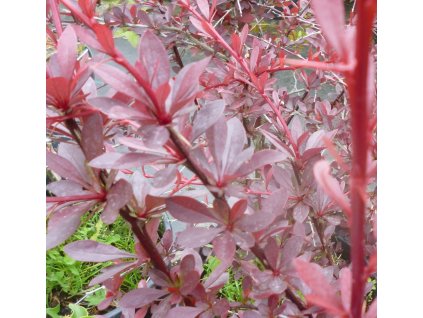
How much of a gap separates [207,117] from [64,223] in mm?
137

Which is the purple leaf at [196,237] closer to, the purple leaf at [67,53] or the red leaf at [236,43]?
the purple leaf at [67,53]

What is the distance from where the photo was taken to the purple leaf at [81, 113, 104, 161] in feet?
1.18

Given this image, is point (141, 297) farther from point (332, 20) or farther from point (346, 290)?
point (332, 20)

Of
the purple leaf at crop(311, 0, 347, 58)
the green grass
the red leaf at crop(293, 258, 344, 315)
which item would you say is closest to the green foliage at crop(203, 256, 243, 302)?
the green grass

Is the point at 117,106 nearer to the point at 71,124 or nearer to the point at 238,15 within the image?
the point at 71,124

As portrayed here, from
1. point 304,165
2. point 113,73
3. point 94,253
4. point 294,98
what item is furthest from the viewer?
point 294,98

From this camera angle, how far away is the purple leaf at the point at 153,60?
0.32m

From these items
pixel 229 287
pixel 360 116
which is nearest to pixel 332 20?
pixel 360 116

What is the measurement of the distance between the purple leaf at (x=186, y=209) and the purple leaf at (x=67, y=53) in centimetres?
12
